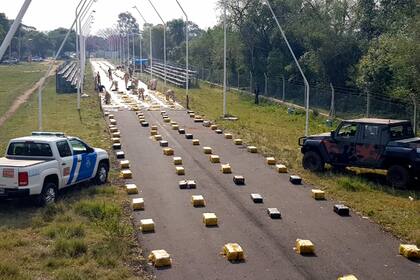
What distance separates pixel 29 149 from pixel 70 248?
4591mm

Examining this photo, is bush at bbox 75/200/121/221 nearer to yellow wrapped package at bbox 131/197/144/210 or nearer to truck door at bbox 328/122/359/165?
yellow wrapped package at bbox 131/197/144/210

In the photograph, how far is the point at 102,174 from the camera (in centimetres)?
1630

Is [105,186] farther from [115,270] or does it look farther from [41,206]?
[115,270]

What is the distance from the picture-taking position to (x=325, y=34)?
33969 millimetres

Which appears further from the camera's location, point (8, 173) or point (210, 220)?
point (8, 173)

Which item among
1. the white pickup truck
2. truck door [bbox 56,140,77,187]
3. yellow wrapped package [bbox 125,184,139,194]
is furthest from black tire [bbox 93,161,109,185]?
→ truck door [bbox 56,140,77,187]

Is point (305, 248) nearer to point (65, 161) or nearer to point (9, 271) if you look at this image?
point (9, 271)

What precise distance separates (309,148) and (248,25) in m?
27.9

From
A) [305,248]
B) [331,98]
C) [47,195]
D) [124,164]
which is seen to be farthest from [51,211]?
[331,98]

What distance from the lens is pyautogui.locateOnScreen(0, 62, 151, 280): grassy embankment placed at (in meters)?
9.65

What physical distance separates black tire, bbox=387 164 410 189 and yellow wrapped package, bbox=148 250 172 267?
8.07 metres

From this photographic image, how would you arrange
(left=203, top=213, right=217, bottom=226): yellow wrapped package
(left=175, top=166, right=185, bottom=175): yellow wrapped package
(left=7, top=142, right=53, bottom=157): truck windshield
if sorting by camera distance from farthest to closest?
(left=175, top=166, right=185, bottom=175): yellow wrapped package < (left=7, top=142, right=53, bottom=157): truck windshield < (left=203, top=213, right=217, bottom=226): yellow wrapped package

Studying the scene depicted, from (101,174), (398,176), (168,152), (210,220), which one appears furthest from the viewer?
(168,152)

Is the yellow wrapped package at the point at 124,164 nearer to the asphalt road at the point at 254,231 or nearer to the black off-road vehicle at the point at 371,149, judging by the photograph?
the asphalt road at the point at 254,231
